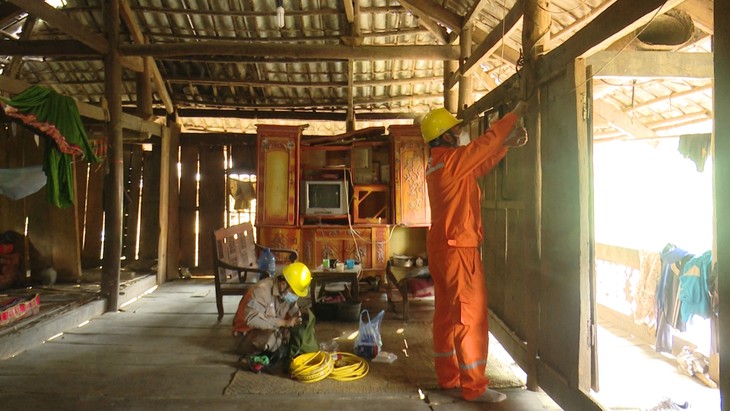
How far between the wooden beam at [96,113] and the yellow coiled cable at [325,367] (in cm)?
371

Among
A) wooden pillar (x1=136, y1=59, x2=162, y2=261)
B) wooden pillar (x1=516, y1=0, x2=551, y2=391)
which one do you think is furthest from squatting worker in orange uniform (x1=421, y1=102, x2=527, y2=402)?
wooden pillar (x1=136, y1=59, x2=162, y2=261)

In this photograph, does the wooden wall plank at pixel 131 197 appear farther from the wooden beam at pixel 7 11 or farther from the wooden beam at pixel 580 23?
the wooden beam at pixel 580 23

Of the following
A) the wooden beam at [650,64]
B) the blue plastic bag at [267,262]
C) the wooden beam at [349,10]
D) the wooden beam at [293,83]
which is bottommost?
the blue plastic bag at [267,262]

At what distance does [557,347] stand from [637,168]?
598cm

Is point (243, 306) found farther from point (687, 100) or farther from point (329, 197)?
point (687, 100)

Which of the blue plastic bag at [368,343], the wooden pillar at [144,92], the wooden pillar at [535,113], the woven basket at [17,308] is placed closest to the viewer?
the wooden pillar at [535,113]

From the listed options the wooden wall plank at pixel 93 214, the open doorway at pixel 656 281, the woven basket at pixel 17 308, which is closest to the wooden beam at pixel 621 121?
the open doorway at pixel 656 281

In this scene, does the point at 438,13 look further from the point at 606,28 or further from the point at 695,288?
the point at 695,288

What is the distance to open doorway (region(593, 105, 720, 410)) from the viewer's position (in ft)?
11.5

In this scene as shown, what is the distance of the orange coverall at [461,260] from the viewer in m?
2.90

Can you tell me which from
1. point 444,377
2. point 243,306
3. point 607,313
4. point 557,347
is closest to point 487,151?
point 557,347

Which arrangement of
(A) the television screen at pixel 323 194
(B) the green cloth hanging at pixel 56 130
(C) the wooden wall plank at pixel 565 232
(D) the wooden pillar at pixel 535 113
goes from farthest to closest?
(A) the television screen at pixel 323 194 → (B) the green cloth hanging at pixel 56 130 → (D) the wooden pillar at pixel 535 113 → (C) the wooden wall plank at pixel 565 232

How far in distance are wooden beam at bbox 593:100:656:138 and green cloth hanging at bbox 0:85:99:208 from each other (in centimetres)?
611

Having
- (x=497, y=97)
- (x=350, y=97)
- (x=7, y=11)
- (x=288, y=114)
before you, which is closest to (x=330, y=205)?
(x=350, y=97)
